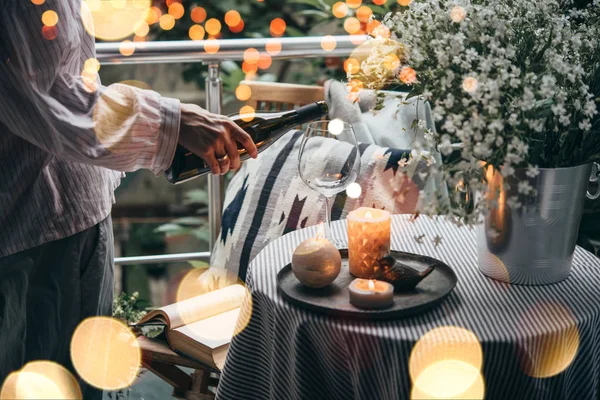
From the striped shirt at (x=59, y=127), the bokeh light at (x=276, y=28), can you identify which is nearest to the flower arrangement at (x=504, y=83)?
the striped shirt at (x=59, y=127)

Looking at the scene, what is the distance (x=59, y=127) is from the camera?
105 cm

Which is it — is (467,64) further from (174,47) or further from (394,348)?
(174,47)

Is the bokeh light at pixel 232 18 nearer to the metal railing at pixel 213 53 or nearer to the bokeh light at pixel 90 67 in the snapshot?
the metal railing at pixel 213 53

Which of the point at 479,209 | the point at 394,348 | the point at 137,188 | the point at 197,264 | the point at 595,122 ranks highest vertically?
the point at 595,122

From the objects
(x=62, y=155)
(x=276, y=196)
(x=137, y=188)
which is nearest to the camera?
(x=62, y=155)

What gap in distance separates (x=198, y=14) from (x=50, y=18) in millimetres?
1807

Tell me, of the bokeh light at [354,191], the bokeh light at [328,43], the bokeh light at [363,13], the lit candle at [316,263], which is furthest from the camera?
the bokeh light at [363,13]

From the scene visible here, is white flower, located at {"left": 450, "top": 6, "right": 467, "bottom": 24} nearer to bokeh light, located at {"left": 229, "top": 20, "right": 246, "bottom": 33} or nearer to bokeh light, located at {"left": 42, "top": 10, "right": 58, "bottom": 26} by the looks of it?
bokeh light, located at {"left": 42, "top": 10, "right": 58, "bottom": 26}

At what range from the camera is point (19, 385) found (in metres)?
1.28

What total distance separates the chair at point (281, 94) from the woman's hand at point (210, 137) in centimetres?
90

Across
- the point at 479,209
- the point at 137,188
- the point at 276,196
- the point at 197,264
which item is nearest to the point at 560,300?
the point at 479,209

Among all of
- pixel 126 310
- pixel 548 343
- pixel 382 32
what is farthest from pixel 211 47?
pixel 548 343

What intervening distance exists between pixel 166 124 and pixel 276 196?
0.84 m

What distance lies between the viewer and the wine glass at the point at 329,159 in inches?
47.9
